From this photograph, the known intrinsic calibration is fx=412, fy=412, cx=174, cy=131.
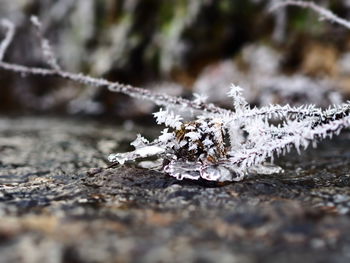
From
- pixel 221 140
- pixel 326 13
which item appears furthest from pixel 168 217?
pixel 326 13

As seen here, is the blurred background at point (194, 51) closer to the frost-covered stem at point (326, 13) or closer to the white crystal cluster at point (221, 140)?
the frost-covered stem at point (326, 13)

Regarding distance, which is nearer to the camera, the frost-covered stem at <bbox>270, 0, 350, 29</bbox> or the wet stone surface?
the wet stone surface

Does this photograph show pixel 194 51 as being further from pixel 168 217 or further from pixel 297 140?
pixel 168 217

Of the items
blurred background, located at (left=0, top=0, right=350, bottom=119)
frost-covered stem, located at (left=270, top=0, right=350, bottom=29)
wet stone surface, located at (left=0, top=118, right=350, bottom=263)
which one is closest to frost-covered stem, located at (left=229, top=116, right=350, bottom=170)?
wet stone surface, located at (left=0, top=118, right=350, bottom=263)

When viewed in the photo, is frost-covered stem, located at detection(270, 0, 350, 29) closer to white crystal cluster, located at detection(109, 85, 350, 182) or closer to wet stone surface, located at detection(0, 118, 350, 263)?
white crystal cluster, located at detection(109, 85, 350, 182)

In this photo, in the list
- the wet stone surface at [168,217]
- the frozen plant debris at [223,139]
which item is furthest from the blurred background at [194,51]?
the wet stone surface at [168,217]

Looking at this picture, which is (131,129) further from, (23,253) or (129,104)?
(23,253)
